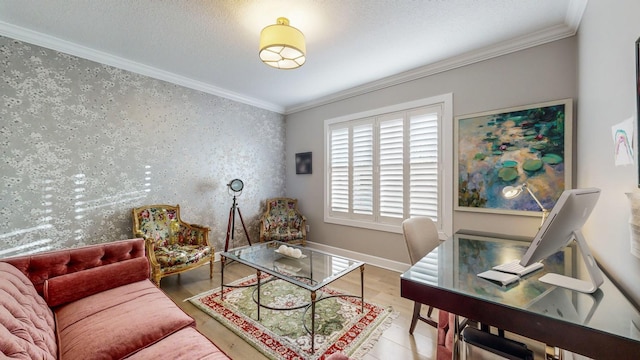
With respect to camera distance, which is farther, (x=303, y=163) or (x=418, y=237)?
(x=303, y=163)

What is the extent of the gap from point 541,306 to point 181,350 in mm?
1525

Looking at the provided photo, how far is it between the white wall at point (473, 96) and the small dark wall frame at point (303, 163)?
0.12 metres

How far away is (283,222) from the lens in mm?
4250

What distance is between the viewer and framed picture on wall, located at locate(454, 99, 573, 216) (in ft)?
7.32

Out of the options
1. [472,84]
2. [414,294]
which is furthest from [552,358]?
[472,84]

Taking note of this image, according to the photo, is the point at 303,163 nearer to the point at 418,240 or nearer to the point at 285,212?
the point at 285,212

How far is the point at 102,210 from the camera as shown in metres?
2.73

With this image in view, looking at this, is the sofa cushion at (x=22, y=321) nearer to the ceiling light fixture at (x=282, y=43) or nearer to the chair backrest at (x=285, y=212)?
the ceiling light fixture at (x=282, y=43)

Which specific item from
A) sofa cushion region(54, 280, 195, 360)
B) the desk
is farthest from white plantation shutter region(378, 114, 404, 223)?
sofa cushion region(54, 280, 195, 360)

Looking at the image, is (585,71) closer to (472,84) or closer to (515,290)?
(472,84)

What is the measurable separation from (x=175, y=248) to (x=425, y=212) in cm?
306

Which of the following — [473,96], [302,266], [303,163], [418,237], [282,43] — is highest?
[282,43]

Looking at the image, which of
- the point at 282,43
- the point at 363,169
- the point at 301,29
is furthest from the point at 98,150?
the point at 363,169

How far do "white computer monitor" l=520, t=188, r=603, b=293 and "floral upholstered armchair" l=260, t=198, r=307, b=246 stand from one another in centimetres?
317
